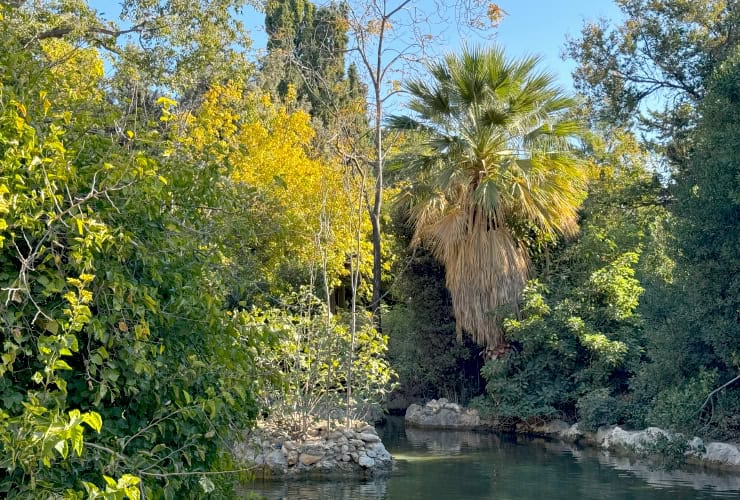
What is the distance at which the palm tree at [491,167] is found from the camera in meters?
16.8

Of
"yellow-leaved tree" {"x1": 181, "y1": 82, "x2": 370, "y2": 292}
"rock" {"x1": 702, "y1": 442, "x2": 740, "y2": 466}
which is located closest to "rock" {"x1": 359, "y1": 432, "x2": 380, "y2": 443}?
"rock" {"x1": 702, "y1": 442, "x2": 740, "y2": 466}

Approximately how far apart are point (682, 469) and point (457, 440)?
192 inches

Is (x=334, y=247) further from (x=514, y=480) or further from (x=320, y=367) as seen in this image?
(x=514, y=480)

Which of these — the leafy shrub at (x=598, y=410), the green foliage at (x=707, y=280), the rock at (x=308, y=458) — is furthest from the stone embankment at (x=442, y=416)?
the green foliage at (x=707, y=280)

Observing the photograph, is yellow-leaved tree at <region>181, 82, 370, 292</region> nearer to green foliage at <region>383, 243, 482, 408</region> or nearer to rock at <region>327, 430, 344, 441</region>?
green foliage at <region>383, 243, 482, 408</region>

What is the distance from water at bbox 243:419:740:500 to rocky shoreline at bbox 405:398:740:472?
0.30 m

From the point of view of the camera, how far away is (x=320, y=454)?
1177 centimetres

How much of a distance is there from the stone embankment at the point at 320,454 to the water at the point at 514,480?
1.24ft

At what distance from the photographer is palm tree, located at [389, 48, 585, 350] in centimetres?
1675

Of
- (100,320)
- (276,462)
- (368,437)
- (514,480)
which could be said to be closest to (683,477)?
(514,480)

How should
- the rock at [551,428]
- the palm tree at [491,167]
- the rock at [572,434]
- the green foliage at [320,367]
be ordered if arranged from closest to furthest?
the green foliage at [320,367] → the rock at [572,434] → the rock at [551,428] → the palm tree at [491,167]

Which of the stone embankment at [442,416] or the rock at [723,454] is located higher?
the stone embankment at [442,416]

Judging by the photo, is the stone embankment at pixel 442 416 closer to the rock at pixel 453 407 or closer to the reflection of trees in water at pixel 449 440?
the rock at pixel 453 407

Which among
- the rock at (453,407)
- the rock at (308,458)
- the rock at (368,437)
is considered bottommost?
the rock at (308,458)
